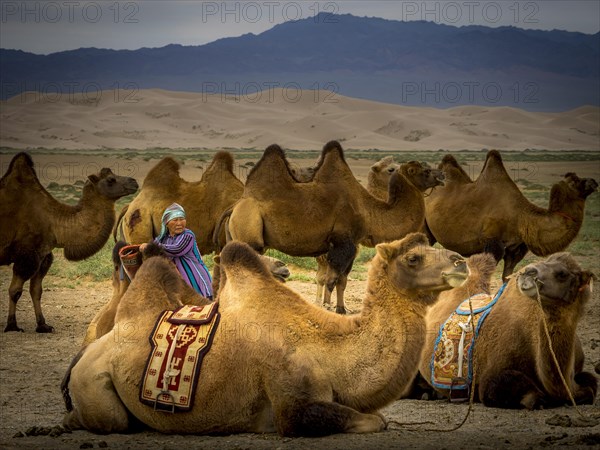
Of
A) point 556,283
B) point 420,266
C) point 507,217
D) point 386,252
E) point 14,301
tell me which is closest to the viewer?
point 420,266

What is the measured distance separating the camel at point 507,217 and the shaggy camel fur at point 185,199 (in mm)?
3069

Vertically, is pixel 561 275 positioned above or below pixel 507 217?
above

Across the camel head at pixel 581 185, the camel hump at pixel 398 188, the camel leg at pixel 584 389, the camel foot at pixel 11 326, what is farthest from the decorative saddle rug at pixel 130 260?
the camel head at pixel 581 185

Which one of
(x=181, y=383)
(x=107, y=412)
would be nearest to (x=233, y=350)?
(x=181, y=383)

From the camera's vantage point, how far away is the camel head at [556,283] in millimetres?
6742

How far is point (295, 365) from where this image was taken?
5.70 meters

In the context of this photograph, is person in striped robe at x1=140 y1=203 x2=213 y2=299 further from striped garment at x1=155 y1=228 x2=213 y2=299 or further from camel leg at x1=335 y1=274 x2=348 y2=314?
camel leg at x1=335 y1=274 x2=348 y2=314

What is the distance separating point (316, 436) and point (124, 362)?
128cm

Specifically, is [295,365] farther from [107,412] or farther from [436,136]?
[436,136]

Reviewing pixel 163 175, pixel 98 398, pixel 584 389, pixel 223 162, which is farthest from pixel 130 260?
pixel 223 162

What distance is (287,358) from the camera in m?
5.74

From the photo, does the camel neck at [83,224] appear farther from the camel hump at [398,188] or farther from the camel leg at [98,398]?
the camel leg at [98,398]

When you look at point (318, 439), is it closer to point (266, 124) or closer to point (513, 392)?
point (513, 392)

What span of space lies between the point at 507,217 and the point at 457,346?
6.60 m
